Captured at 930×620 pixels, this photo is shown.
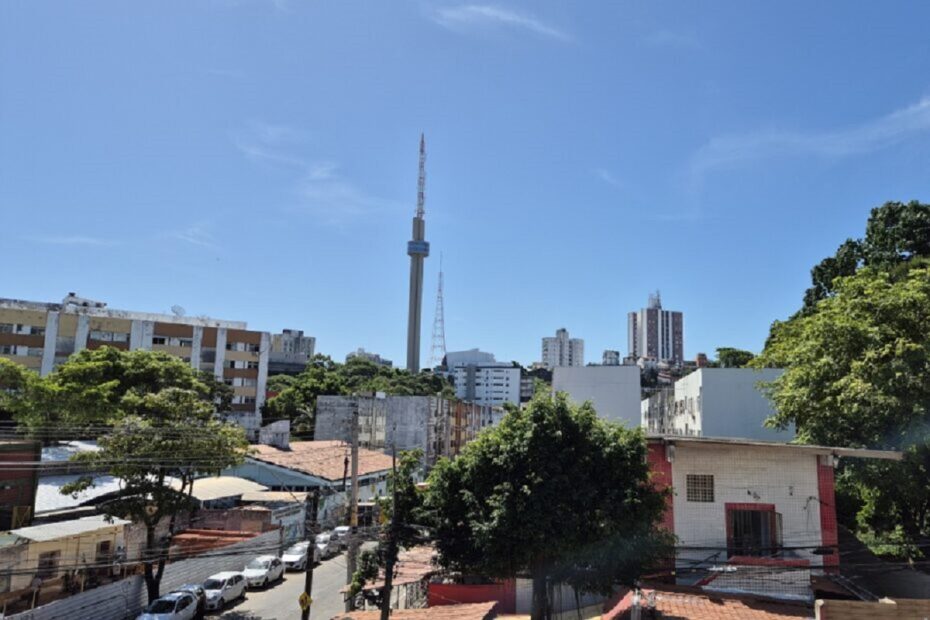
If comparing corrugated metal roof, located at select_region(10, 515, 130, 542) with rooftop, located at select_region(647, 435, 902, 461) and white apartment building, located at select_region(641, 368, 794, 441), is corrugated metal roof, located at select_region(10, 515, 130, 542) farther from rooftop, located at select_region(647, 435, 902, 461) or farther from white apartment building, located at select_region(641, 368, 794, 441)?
white apartment building, located at select_region(641, 368, 794, 441)

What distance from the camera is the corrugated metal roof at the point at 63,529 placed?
72.5 feet

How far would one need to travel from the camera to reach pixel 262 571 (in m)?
Answer: 28.7

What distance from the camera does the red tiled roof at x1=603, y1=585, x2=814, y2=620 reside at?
16000 millimetres

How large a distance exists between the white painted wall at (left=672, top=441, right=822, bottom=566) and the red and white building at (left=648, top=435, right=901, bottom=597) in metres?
0.03

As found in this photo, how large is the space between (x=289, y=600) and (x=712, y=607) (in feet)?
55.7

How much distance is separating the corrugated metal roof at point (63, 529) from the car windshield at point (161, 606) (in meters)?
3.58

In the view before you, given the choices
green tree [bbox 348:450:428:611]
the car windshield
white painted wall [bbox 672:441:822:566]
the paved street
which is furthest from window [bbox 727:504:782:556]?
the car windshield

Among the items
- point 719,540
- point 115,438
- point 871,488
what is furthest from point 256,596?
point 871,488

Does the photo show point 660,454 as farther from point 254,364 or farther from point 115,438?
point 254,364

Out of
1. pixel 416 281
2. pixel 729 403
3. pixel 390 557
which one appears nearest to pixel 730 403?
pixel 729 403

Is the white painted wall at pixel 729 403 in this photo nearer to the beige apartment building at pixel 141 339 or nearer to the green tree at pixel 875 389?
the green tree at pixel 875 389

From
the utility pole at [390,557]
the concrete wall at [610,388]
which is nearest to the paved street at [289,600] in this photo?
the utility pole at [390,557]

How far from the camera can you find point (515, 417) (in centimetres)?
1691

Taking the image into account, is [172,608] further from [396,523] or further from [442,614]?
[396,523]
